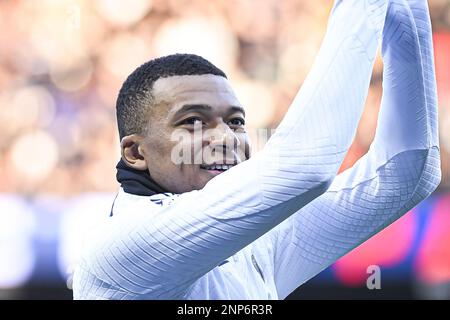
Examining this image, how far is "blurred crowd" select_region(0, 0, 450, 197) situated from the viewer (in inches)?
201

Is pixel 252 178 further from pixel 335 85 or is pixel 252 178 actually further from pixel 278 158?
pixel 335 85

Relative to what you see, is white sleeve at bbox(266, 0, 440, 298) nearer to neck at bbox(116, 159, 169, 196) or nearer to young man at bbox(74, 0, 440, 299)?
young man at bbox(74, 0, 440, 299)

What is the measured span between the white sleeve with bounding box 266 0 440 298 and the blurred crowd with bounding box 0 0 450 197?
3275mm

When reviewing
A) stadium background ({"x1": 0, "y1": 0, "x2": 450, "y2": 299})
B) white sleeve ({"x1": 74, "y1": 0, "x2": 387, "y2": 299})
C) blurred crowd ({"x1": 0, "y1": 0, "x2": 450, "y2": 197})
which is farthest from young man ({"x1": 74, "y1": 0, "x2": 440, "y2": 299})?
blurred crowd ({"x1": 0, "y1": 0, "x2": 450, "y2": 197})

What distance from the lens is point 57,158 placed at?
5.14 metres

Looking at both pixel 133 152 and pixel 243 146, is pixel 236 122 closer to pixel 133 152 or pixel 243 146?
pixel 243 146

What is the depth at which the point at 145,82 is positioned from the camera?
1.67m

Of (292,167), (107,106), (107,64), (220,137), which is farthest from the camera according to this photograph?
(107,64)

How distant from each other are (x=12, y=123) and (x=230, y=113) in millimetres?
3794

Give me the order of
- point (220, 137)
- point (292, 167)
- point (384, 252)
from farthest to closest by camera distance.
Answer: point (384, 252) → point (220, 137) → point (292, 167)

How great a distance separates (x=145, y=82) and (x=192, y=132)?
0.16 metres

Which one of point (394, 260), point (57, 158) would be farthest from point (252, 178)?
point (57, 158)

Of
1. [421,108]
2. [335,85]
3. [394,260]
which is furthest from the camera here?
[394,260]

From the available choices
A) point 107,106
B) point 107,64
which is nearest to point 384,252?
point 107,106
